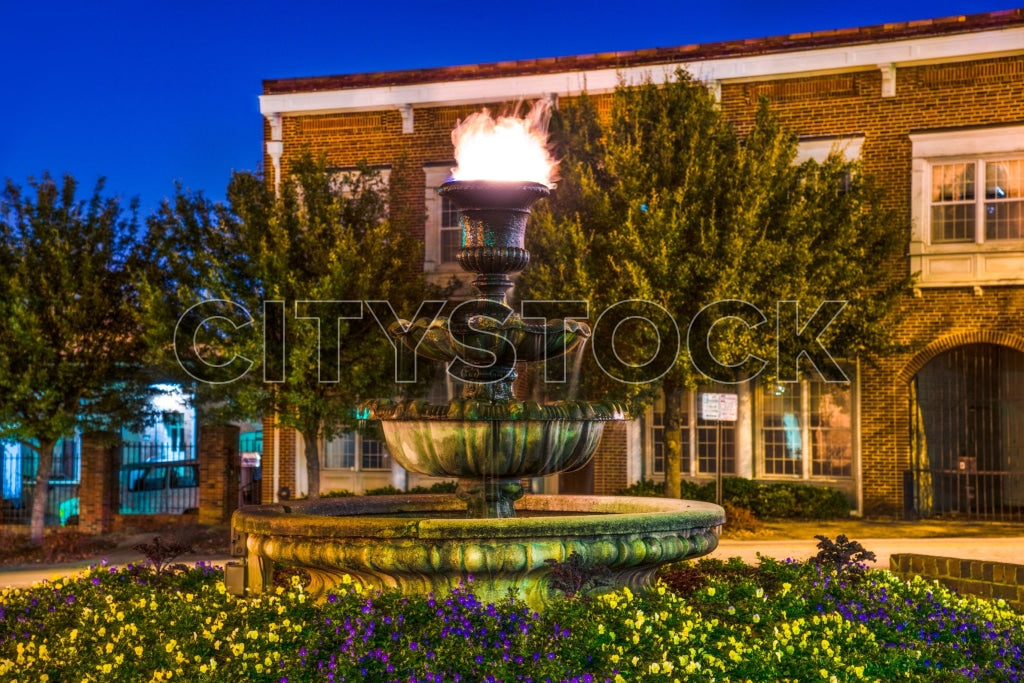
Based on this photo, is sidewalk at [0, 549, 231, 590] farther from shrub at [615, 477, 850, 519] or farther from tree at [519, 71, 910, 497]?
shrub at [615, 477, 850, 519]

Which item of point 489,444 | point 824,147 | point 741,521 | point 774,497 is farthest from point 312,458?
point 489,444

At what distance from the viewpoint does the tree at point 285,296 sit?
2017cm

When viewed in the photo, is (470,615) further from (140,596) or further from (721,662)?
(140,596)

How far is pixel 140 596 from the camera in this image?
9477 millimetres

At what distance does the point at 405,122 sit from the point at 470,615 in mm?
19121

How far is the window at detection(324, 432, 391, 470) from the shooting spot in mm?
25906

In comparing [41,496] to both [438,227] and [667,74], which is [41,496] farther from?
[667,74]

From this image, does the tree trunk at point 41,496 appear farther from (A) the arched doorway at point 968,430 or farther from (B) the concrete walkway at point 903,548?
(A) the arched doorway at point 968,430

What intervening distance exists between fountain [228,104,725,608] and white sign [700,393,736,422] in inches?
375

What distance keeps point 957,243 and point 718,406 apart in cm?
601

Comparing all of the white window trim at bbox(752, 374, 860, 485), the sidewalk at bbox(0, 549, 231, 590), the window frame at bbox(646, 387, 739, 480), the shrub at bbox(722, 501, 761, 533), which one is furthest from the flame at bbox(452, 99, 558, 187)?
the window frame at bbox(646, 387, 739, 480)

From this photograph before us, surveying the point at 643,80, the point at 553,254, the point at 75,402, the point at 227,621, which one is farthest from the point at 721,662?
the point at 643,80

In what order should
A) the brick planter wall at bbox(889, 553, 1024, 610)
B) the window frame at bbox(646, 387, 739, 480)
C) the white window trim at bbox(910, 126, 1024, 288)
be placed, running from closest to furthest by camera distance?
the brick planter wall at bbox(889, 553, 1024, 610) → the white window trim at bbox(910, 126, 1024, 288) → the window frame at bbox(646, 387, 739, 480)

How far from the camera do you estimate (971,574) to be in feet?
36.7
